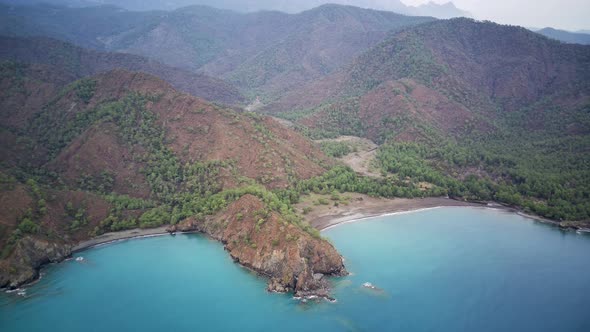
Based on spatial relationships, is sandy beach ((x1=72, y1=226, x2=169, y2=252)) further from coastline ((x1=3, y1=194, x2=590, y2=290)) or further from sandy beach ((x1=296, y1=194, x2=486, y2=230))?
sandy beach ((x1=296, y1=194, x2=486, y2=230))

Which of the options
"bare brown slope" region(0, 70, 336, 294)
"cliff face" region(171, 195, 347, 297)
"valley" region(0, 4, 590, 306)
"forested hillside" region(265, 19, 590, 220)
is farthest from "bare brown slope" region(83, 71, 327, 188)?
"forested hillside" region(265, 19, 590, 220)

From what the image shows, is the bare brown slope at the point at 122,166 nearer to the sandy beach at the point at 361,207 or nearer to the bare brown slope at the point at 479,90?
the sandy beach at the point at 361,207

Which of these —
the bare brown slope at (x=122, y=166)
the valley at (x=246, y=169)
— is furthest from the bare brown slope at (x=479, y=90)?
the bare brown slope at (x=122, y=166)

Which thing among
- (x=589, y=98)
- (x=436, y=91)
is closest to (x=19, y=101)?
(x=436, y=91)

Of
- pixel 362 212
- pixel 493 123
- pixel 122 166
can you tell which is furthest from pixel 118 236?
pixel 493 123

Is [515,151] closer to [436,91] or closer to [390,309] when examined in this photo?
[436,91]
